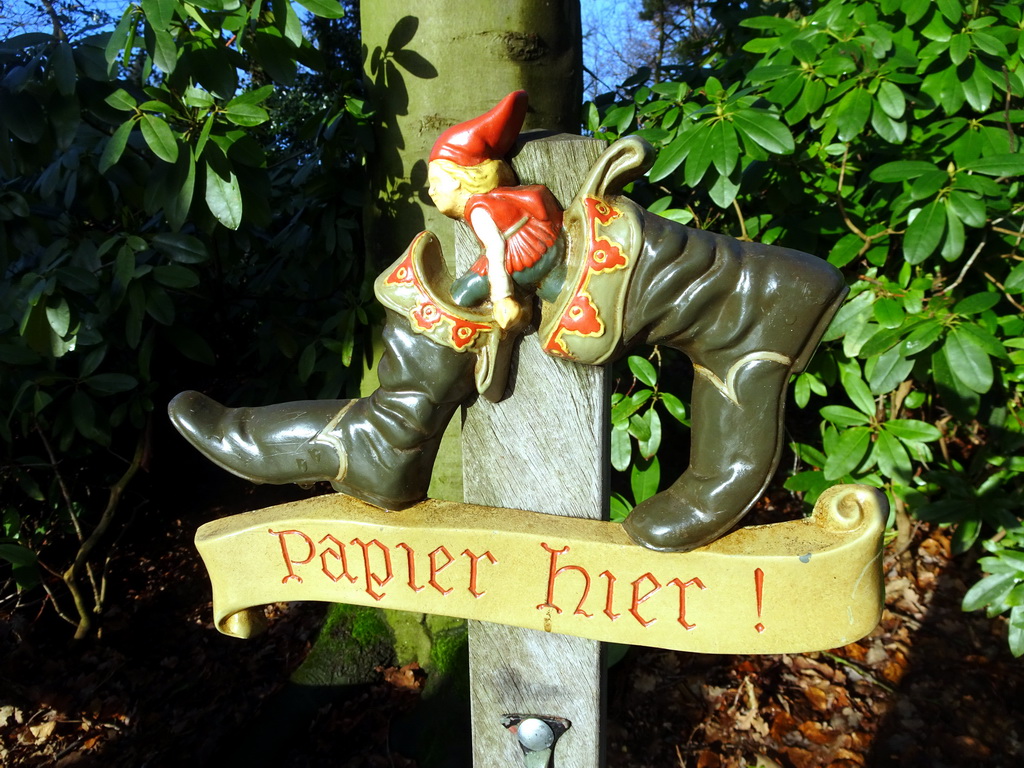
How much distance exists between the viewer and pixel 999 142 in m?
1.50

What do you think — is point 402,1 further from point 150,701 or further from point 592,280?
point 150,701

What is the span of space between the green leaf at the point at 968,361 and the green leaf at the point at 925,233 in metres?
0.19

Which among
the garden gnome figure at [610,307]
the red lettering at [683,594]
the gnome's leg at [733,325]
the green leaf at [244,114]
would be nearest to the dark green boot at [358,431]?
the garden gnome figure at [610,307]

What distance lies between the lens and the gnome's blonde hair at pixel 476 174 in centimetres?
83

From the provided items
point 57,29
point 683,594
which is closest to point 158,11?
point 57,29

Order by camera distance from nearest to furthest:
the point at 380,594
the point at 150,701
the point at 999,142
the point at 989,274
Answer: the point at 380,594 < the point at 999,142 < the point at 989,274 < the point at 150,701

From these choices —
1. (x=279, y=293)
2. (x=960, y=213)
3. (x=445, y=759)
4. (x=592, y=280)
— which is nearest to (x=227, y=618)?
(x=592, y=280)

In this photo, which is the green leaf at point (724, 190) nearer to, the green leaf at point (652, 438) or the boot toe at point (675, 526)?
the green leaf at point (652, 438)

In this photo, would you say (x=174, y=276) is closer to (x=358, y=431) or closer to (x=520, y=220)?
(x=358, y=431)

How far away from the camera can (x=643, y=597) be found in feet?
3.13

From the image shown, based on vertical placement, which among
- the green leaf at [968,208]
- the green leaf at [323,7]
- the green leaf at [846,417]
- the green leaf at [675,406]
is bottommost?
the green leaf at [846,417]

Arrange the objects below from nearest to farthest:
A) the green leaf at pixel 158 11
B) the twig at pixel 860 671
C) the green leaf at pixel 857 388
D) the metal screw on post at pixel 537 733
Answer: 1. the metal screw on post at pixel 537 733
2. the green leaf at pixel 158 11
3. the green leaf at pixel 857 388
4. the twig at pixel 860 671

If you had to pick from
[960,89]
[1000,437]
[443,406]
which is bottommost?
[1000,437]

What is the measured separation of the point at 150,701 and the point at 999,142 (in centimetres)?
276
